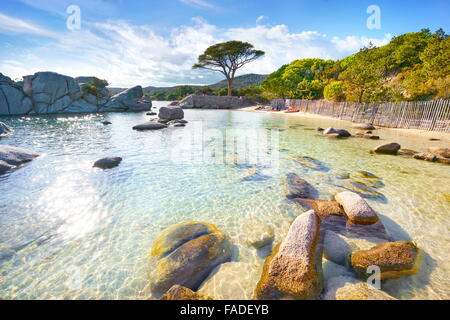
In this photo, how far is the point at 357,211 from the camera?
396 centimetres

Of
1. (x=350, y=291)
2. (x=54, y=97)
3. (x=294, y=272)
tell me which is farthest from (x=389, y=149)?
(x=54, y=97)

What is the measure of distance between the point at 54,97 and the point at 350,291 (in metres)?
38.7

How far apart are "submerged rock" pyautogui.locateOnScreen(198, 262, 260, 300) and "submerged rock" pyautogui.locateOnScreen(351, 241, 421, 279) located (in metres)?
1.45

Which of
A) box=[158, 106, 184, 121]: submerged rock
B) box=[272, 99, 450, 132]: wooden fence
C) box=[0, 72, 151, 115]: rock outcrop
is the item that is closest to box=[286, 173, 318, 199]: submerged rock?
box=[272, 99, 450, 132]: wooden fence

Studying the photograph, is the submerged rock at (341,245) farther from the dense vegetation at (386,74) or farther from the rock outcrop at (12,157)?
the dense vegetation at (386,74)

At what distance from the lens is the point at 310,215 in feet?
10.9

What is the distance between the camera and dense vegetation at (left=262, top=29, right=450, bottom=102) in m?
18.3

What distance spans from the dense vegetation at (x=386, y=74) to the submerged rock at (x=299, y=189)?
2054 centimetres

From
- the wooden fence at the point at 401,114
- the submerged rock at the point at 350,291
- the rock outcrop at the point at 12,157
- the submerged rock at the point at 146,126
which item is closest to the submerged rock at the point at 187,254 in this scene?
the submerged rock at the point at 350,291

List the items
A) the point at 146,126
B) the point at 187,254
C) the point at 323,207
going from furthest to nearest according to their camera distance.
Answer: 1. the point at 146,126
2. the point at 323,207
3. the point at 187,254

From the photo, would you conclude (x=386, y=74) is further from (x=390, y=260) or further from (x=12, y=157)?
(x=12, y=157)

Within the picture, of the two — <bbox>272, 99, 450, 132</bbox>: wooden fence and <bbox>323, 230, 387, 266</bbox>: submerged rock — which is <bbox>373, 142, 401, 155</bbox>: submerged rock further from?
<bbox>272, 99, 450, 132</bbox>: wooden fence
